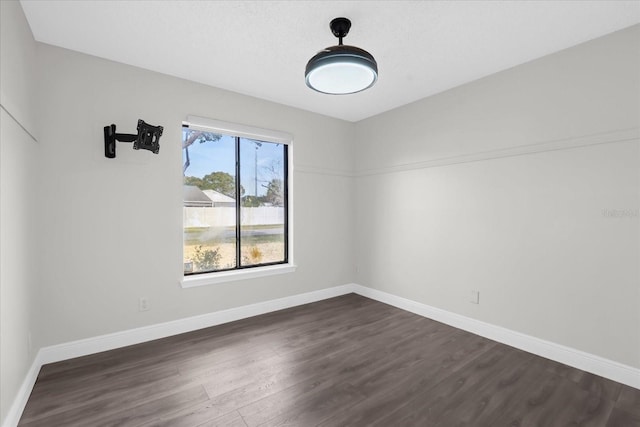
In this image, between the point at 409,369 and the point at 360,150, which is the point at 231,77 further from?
the point at 409,369

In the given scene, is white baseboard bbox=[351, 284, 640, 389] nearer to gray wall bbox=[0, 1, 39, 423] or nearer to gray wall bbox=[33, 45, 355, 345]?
gray wall bbox=[33, 45, 355, 345]

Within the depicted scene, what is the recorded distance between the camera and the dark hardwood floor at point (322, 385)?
1917 millimetres

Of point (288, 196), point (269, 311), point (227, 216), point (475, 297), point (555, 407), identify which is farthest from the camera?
point (288, 196)

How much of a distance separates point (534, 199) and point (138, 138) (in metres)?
3.70

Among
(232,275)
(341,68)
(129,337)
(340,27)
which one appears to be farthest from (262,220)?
(340,27)

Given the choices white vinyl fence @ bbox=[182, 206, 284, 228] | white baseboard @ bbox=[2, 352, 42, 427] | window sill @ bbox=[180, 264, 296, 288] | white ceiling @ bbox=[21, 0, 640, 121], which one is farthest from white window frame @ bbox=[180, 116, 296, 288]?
white baseboard @ bbox=[2, 352, 42, 427]

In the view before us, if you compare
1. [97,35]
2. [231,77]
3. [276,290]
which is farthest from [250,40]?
[276,290]

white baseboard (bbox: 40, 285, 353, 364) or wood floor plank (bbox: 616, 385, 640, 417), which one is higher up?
white baseboard (bbox: 40, 285, 353, 364)

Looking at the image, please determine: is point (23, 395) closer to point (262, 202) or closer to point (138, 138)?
point (138, 138)

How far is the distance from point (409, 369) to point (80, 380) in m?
2.64

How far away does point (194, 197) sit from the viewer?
11.4 ft

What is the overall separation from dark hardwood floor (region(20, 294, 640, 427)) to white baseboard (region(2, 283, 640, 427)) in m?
0.08

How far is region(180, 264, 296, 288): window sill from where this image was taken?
3.24 meters

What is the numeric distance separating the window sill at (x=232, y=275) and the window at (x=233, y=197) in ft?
0.34
